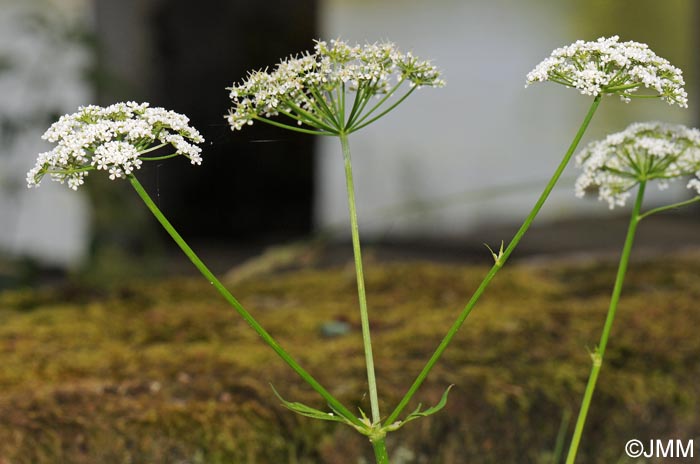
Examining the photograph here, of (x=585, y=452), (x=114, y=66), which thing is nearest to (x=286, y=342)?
(x=585, y=452)

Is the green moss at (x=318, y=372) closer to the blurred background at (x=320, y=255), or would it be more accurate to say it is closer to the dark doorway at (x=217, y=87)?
the blurred background at (x=320, y=255)

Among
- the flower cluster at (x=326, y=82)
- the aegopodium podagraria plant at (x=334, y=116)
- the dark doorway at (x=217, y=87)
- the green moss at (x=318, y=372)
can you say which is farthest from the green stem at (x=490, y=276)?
the dark doorway at (x=217, y=87)

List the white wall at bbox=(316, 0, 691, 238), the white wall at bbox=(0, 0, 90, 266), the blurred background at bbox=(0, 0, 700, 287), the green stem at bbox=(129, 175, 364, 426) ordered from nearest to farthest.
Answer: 1. the green stem at bbox=(129, 175, 364, 426)
2. the white wall at bbox=(0, 0, 90, 266)
3. the blurred background at bbox=(0, 0, 700, 287)
4. the white wall at bbox=(316, 0, 691, 238)

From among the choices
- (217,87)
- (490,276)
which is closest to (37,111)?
(217,87)

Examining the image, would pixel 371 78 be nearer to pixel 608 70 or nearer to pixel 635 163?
pixel 608 70

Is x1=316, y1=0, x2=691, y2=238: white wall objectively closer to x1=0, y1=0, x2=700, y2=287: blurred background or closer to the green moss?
x1=0, y1=0, x2=700, y2=287: blurred background

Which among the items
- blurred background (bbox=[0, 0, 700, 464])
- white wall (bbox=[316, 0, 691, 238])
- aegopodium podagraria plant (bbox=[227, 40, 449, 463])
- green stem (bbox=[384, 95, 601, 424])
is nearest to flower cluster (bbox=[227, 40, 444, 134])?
aegopodium podagraria plant (bbox=[227, 40, 449, 463])
